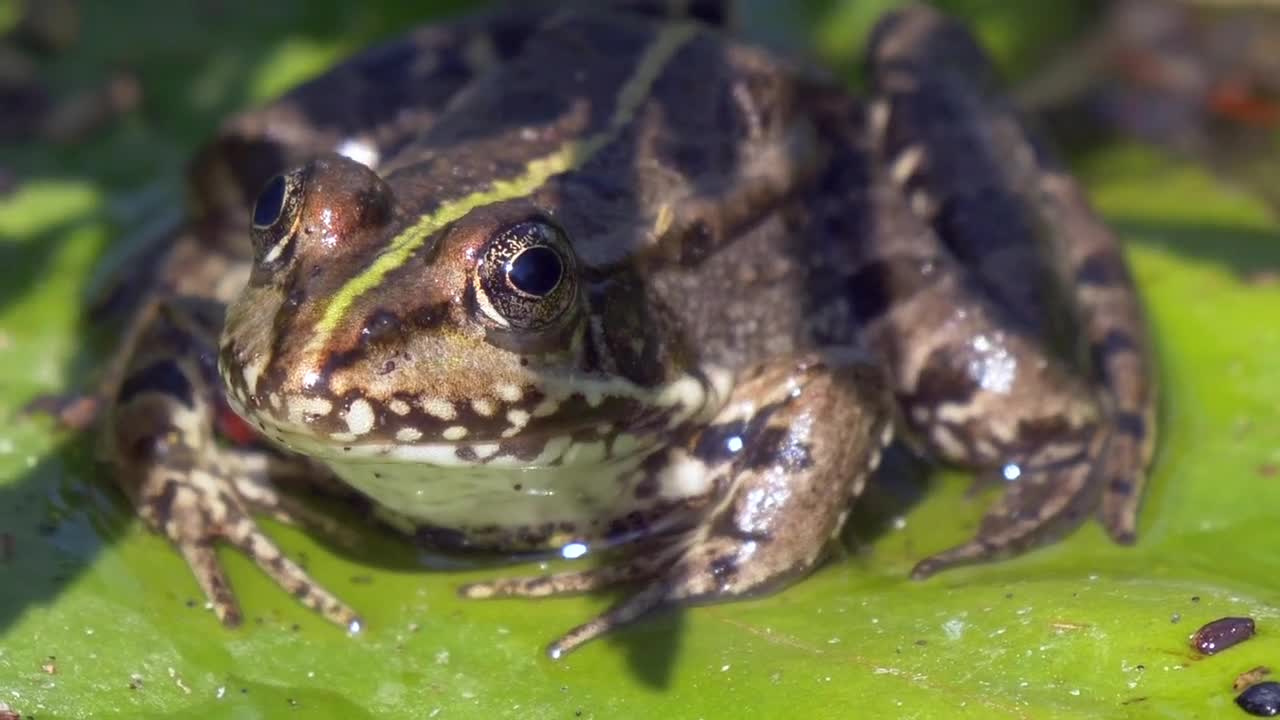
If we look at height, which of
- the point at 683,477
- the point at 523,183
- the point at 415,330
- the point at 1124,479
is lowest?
the point at 1124,479

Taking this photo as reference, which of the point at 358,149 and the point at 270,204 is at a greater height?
the point at 358,149

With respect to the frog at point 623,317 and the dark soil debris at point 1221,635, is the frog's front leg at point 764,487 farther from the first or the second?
the dark soil debris at point 1221,635

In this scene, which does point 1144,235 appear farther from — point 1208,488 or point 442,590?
point 442,590

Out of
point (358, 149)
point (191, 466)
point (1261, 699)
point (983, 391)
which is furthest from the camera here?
A: point (358, 149)

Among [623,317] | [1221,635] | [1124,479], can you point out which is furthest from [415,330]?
[1124,479]

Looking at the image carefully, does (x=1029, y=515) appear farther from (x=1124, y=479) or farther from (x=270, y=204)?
(x=270, y=204)

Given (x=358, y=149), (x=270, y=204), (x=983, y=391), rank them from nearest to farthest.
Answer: (x=270, y=204)
(x=983, y=391)
(x=358, y=149)
